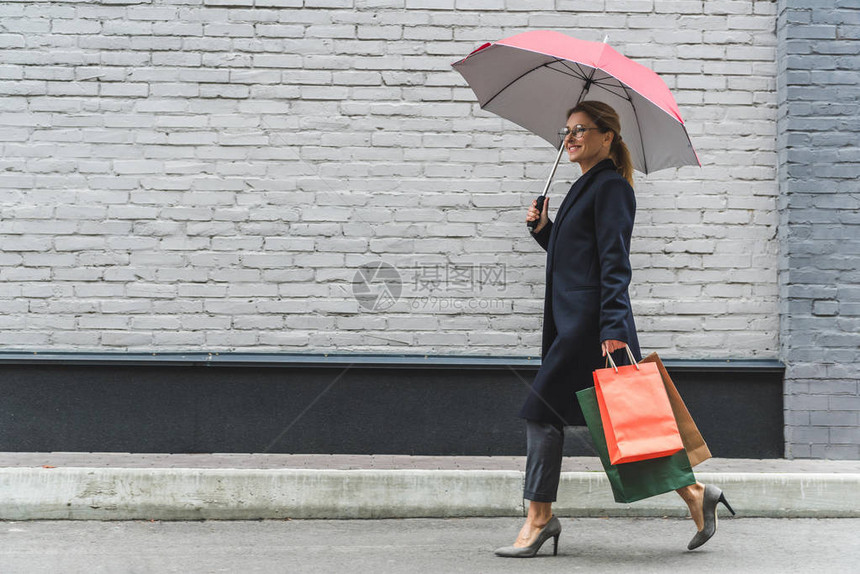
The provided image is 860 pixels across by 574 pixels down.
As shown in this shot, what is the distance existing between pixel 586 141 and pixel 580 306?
78cm

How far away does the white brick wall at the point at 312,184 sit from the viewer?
6.42 m

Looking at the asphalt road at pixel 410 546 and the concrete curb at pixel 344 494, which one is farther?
the concrete curb at pixel 344 494

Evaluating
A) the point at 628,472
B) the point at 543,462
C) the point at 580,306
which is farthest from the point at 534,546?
the point at 580,306

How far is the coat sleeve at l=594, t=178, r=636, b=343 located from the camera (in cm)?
399

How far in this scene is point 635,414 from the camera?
3.90 meters

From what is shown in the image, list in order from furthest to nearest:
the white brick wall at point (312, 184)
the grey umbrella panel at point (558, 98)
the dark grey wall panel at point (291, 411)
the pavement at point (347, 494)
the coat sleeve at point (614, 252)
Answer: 1. the white brick wall at point (312, 184)
2. the dark grey wall panel at point (291, 411)
3. the pavement at point (347, 494)
4. the grey umbrella panel at point (558, 98)
5. the coat sleeve at point (614, 252)

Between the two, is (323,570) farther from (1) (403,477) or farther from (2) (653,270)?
(2) (653,270)

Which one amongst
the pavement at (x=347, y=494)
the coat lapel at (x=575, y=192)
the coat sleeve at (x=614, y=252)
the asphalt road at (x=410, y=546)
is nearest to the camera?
the coat sleeve at (x=614, y=252)

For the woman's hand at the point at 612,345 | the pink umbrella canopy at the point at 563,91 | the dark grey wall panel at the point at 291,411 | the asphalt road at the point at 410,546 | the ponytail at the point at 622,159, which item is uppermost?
the pink umbrella canopy at the point at 563,91

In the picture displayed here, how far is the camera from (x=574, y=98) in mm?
4750

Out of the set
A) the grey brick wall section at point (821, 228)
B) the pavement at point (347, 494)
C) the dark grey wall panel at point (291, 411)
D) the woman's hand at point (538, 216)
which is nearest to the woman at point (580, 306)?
the woman's hand at point (538, 216)

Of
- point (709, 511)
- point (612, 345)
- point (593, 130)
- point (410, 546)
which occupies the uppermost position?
point (593, 130)

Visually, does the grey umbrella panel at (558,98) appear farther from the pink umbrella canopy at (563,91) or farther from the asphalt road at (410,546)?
the asphalt road at (410,546)

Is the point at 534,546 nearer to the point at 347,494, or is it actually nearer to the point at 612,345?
the point at 612,345
